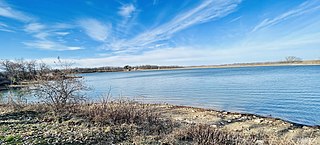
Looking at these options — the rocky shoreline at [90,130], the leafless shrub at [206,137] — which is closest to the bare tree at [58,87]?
the rocky shoreline at [90,130]

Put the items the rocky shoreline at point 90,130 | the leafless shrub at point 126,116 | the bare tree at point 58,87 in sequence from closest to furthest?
the rocky shoreline at point 90,130 < the leafless shrub at point 126,116 < the bare tree at point 58,87

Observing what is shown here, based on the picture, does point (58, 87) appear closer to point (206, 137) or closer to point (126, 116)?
point (126, 116)

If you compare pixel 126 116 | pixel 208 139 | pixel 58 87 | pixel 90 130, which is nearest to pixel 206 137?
pixel 208 139

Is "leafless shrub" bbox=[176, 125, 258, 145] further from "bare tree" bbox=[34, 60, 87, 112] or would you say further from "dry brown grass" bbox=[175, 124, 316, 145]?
"bare tree" bbox=[34, 60, 87, 112]

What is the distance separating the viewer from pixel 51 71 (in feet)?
36.1

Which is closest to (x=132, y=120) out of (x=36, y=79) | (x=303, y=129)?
(x=36, y=79)

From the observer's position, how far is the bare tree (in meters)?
10.6

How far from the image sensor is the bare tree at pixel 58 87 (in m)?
10.6

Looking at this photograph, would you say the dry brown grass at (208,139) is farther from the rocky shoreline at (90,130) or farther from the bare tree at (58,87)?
the bare tree at (58,87)

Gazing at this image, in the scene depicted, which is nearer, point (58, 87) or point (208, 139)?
point (208, 139)

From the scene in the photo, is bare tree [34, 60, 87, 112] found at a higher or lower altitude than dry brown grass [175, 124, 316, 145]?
higher

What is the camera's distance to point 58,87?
10.6 metres

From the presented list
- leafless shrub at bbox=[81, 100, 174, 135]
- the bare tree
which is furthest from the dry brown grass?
the bare tree

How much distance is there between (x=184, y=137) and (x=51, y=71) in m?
7.13
